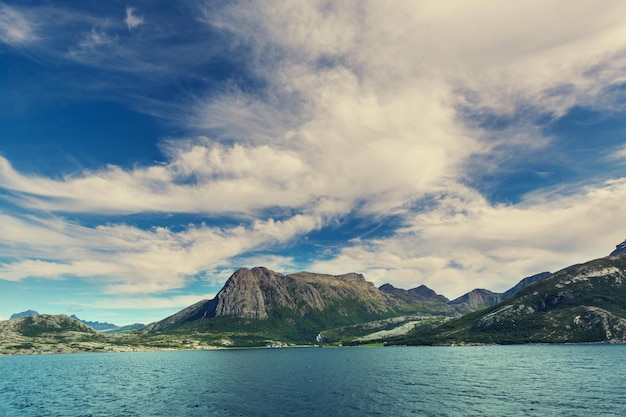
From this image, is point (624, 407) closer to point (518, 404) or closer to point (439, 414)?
point (518, 404)

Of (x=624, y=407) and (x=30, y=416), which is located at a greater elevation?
(x=30, y=416)

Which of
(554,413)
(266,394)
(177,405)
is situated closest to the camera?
(554,413)

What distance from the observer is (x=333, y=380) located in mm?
149500

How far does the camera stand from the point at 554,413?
3179 inches

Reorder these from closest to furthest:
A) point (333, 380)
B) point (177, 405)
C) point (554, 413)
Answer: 1. point (554, 413)
2. point (177, 405)
3. point (333, 380)

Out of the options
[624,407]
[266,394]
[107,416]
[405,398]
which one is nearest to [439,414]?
[405,398]

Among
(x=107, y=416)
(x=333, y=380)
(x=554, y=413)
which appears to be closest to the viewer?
(x=554, y=413)

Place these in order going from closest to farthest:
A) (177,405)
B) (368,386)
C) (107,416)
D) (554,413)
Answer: (554,413) < (107,416) < (177,405) < (368,386)

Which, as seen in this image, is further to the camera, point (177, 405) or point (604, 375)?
point (604, 375)

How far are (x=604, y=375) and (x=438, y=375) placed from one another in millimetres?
62067

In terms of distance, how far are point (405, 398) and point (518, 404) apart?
29.6m

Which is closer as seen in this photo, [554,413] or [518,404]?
[554,413]

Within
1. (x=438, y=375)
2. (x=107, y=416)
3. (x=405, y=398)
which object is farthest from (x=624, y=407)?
(x=107, y=416)

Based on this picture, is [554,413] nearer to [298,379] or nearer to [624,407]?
[624,407]
